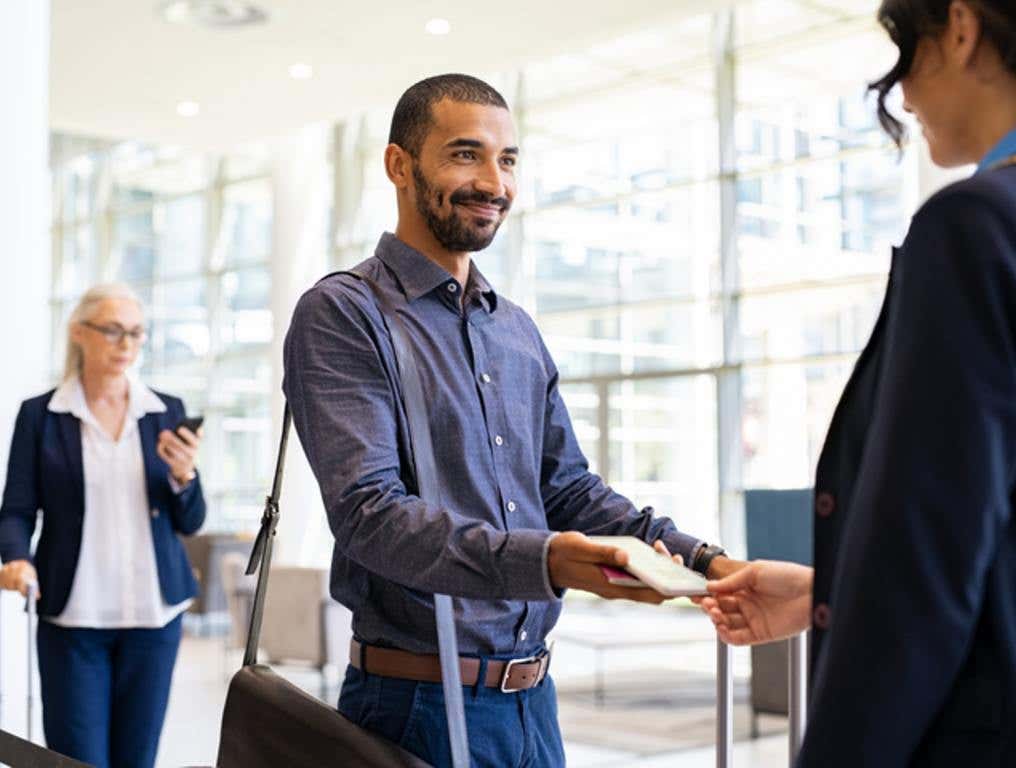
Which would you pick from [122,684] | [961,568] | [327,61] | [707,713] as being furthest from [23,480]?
[327,61]

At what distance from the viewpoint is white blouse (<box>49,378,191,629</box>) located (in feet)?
13.8

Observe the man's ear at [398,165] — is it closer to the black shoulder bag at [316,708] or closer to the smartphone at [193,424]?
the black shoulder bag at [316,708]

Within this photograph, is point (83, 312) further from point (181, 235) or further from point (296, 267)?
point (181, 235)

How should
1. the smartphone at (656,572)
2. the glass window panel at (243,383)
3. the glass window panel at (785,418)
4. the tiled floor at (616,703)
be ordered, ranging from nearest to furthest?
the smartphone at (656,572) < the tiled floor at (616,703) < the glass window panel at (785,418) < the glass window panel at (243,383)

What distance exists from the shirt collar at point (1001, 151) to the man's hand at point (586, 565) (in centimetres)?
65

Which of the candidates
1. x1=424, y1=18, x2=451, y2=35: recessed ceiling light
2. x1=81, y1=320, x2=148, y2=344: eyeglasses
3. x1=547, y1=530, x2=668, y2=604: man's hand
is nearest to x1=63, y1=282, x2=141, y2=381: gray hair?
x1=81, y1=320, x2=148, y2=344: eyeglasses

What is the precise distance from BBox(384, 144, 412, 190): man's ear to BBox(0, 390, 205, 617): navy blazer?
2.16 m

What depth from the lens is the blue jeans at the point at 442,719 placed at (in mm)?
2223

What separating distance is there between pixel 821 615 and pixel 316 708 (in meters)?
1.03

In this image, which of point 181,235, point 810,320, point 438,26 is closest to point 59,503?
point 438,26

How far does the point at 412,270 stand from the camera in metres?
2.42

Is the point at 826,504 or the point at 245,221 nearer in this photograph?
the point at 826,504

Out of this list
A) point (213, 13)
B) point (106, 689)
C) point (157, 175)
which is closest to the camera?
point (106, 689)

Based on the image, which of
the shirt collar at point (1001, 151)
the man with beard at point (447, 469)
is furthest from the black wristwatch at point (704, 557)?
the shirt collar at point (1001, 151)
